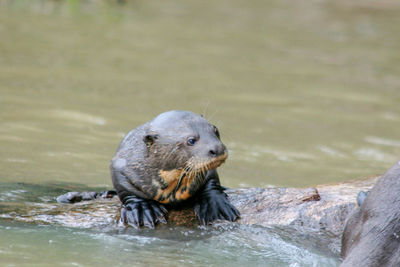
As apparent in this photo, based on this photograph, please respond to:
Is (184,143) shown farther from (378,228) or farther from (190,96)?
(190,96)

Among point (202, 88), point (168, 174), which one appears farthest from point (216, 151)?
point (202, 88)

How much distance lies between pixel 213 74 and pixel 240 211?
658 cm

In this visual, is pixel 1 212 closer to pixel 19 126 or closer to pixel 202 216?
pixel 202 216

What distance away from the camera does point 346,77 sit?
11594 millimetres

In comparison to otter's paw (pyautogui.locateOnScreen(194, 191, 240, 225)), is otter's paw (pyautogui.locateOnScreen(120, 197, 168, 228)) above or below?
below

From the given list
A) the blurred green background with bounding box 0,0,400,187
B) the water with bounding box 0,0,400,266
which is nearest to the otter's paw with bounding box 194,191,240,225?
the water with bounding box 0,0,400,266

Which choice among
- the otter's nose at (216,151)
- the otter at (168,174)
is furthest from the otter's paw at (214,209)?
the otter's nose at (216,151)

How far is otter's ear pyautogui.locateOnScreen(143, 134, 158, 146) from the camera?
4.36 m

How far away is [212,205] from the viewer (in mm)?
4469

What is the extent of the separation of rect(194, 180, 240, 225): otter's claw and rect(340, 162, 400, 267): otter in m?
0.90

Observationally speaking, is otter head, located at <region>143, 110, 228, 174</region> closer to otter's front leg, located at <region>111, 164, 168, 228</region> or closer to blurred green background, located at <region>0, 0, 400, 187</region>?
otter's front leg, located at <region>111, 164, 168, 228</region>

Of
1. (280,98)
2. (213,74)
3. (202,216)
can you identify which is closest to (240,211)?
(202,216)

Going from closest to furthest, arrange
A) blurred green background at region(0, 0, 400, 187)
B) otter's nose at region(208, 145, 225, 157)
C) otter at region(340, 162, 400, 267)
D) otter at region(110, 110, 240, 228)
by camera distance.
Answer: otter at region(340, 162, 400, 267)
otter's nose at region(208, 145, 225, 157)
otter at region(110, 110, 240, 228)
blurred green background at region(0, 0, 400, 187)

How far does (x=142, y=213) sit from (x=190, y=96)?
17.2 ft
